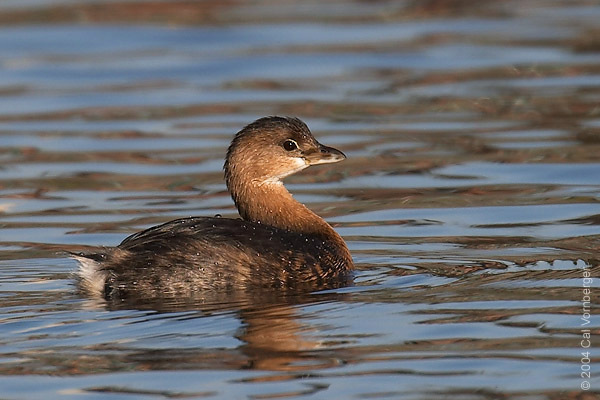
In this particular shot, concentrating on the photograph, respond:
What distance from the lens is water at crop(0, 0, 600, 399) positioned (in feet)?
23.2

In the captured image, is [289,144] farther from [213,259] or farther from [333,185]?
[333,185]

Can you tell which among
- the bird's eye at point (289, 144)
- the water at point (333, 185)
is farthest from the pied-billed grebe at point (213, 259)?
the bird's eye at point (289, 144)

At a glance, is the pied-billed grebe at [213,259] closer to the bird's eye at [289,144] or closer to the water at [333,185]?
the water at [333,185]

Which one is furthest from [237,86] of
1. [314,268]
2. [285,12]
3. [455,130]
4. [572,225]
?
[314,268]

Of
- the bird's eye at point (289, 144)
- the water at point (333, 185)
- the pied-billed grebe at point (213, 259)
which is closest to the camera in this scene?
the water at point (333, 185)

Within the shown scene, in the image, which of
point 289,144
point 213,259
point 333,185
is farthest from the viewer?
point 333,185

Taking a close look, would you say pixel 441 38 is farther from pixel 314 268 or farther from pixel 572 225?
pixel 314 268

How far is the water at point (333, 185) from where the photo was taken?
7066 millimetres

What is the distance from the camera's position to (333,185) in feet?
41.3

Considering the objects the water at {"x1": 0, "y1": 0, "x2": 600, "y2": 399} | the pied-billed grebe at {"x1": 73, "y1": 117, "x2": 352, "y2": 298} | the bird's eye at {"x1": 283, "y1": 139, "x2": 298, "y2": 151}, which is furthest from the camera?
the bird's eye at {"x1": 283, "y1": 139, "x2": 298, "y2": 151}

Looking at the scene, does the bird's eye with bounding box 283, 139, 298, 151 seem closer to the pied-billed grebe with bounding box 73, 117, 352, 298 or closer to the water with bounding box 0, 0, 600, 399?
the pied-billed grebe with bounding box 73, 117, 352, 298

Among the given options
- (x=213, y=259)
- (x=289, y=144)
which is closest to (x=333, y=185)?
(x=289, y=144)

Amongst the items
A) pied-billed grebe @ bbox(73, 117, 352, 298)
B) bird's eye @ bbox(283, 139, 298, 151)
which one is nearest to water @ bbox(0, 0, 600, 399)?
pied-billed grebe @ bbox(73, 117, 352, 298)

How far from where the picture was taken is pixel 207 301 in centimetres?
834
